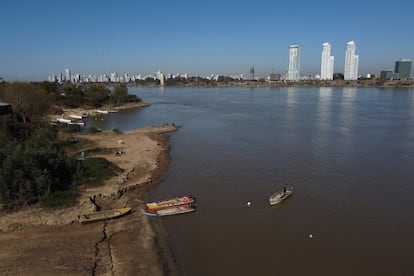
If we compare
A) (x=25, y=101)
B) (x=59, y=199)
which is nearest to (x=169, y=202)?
(x=59, y=199)

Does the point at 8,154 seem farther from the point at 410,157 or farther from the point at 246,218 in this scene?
the point at 410,157

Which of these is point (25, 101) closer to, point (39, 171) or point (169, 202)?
point (39, 171)

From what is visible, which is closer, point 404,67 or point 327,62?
point 404,67

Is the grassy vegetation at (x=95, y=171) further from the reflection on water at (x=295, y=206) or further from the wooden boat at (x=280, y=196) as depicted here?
the wooden boat at (x=280, y=196)

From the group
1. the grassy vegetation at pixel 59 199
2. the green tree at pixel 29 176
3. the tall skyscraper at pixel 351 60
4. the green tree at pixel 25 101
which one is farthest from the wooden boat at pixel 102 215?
the tall skyscraper at pixel 351 60

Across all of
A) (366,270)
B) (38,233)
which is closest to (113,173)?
(38,233)

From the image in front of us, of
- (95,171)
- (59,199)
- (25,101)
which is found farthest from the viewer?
(25,101)

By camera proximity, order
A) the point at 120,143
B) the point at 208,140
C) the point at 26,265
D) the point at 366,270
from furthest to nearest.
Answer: the point at 208,140, the point at 120,143, the point at 366,270, the point at 26,265
